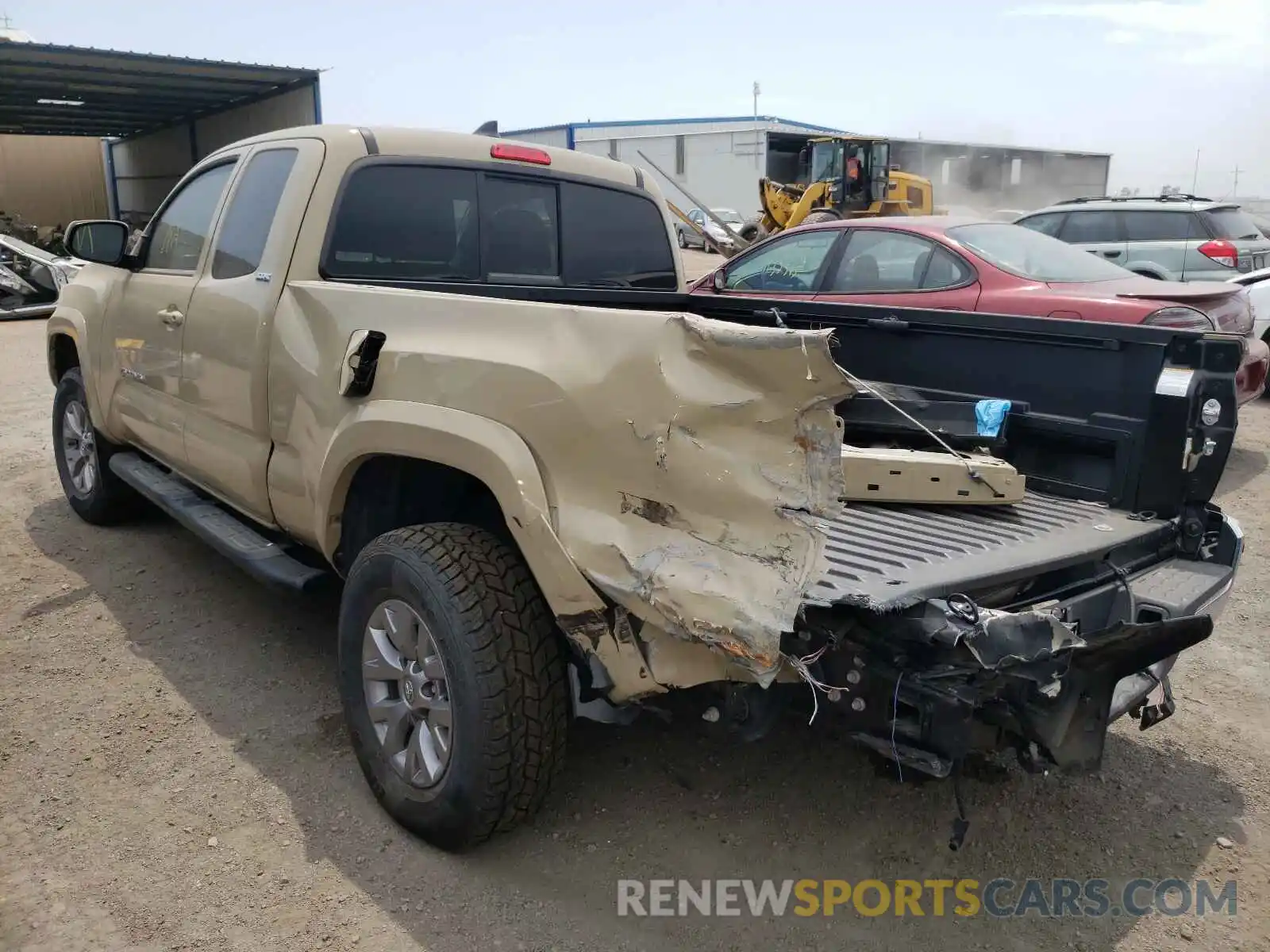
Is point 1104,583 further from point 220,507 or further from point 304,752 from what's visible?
point 220,507

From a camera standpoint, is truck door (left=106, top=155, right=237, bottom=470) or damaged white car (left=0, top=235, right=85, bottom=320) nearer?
truck door (left=106, top=155, right=237, bottom=470)

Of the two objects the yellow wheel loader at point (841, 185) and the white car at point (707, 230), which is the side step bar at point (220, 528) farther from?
the yellow wheel loader at point (841, 185)

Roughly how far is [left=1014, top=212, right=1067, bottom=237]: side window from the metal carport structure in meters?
15.9

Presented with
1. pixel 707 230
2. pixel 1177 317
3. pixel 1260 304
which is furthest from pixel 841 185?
pixel 1177 317

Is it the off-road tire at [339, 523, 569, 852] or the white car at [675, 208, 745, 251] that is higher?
the white car at [675, 208, 745, 251]

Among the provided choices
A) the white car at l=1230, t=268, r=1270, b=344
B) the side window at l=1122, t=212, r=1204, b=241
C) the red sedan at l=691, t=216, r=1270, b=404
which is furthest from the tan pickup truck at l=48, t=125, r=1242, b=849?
the side window at l=1122, t=212, r=1204, b=241

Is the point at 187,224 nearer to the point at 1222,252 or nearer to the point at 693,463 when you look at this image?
A: the point at 693,463

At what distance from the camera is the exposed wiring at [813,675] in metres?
2.19

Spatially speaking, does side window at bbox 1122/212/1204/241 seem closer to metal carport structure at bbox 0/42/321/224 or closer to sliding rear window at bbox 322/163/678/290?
sliding rear window at bbox 322/163/678/290

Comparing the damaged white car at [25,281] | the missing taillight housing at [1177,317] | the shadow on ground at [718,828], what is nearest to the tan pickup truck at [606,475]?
the shadow on ground at [718,828]

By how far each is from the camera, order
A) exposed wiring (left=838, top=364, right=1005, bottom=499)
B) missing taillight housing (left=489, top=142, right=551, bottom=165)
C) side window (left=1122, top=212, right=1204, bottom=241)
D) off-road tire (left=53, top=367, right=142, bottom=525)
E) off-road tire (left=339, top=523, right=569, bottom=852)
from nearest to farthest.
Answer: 1. off-road tire (left=339, top=523, right=569, bottom=852)
2. exposed wiring (left=838, top=364, right=1005, bottom=499)
3. missing taillight housing (left=489, top=142, right=551, bottom=165)
4. off-road tire (left=53, top=367, right=142, bottom=525)
5. side window (left=1122, top=212, right=1204, bottom=241)

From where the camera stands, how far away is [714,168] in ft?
114

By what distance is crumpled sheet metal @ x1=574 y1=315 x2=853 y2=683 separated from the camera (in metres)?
2.20

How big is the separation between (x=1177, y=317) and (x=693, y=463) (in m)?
5.09
